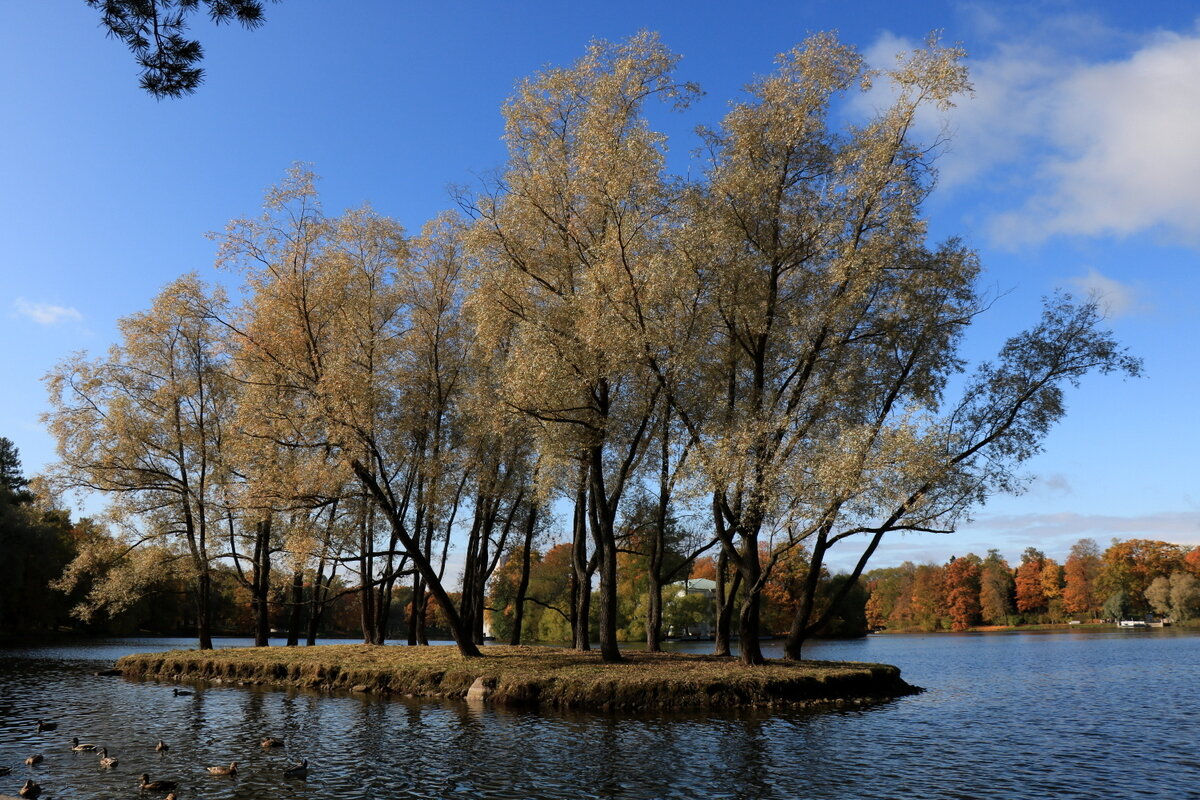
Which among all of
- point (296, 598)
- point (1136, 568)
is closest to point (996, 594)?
point (1136, 568)

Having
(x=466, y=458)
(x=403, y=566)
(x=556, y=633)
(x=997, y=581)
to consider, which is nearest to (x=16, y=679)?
(x=403, y=566)

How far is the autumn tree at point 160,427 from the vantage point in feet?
129

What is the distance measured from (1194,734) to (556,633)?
71330 mm

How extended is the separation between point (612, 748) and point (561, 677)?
7148 millimetres

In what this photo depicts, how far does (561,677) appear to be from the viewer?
81.6 ft

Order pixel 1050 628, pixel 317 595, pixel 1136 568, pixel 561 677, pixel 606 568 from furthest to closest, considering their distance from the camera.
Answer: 1. pixel 1050 628
2. pixel 1136 568
3. pixel 317 595
4. pixel 606 568
5. pixel 561 677

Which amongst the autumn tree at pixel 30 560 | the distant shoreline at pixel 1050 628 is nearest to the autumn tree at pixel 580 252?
the autumn tree at pixel 30 560

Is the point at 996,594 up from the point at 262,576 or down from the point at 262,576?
down

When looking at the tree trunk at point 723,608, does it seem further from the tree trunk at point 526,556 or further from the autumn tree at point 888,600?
the autumn tree at point 888,600

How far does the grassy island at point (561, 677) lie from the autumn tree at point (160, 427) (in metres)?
8.21

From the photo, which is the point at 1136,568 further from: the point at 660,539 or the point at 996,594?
the point at 660,539

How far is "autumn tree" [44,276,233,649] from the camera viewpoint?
129ft

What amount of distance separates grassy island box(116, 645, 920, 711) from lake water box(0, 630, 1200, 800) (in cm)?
132

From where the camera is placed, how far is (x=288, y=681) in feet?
103
